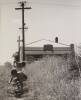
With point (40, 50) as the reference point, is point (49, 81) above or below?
below

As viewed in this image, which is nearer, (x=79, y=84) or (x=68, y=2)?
(x=79, y=84)

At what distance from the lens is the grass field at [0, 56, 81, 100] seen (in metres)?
1.49

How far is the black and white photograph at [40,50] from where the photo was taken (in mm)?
1502

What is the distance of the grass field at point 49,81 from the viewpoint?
1.49m

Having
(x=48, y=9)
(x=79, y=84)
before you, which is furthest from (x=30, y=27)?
(x=79, y=84)

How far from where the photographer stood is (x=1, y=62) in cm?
155

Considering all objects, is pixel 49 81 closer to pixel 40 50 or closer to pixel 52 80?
pixel 52 80

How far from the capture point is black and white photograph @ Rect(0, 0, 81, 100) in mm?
1502

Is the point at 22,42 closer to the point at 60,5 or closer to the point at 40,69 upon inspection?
the point at 40,69

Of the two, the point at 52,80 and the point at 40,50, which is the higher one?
the point at 40,50

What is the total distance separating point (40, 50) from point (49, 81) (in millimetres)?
277

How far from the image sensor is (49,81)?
5.00 feet

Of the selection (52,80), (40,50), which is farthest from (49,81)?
(40,50)

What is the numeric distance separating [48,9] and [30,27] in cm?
23
